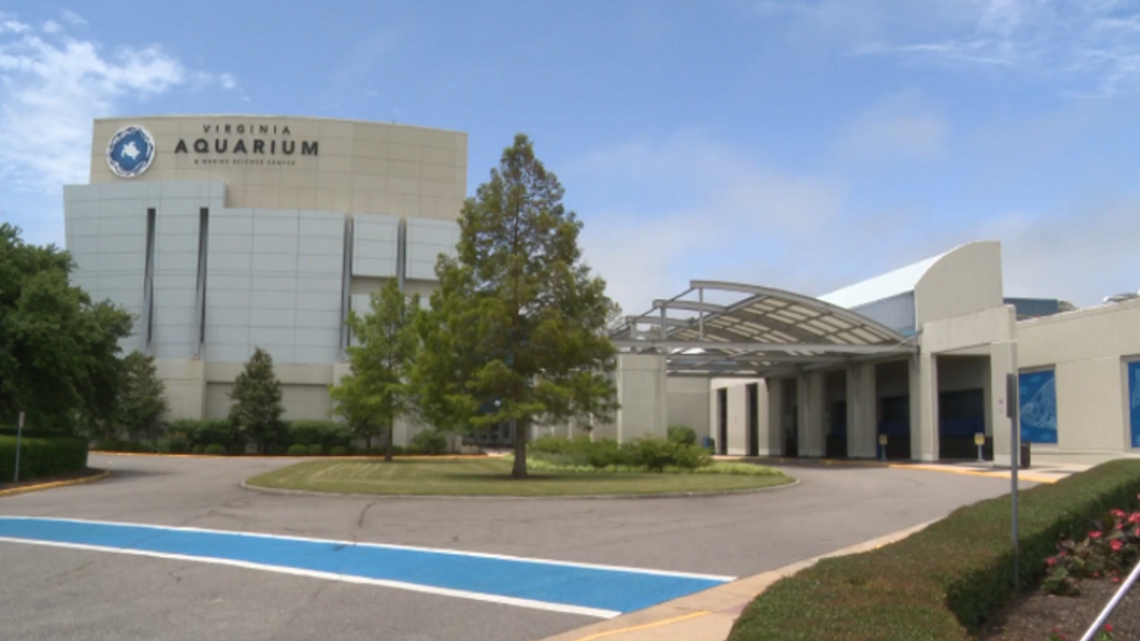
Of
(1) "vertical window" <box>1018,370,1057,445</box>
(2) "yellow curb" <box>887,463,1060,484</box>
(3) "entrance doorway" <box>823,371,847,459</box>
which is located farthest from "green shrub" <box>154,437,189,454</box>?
(1) "vertical window" <box>1018,370,1057,445</box>

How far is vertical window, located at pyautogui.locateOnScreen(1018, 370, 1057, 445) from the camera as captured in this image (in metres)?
35.8

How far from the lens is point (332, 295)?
207 ft

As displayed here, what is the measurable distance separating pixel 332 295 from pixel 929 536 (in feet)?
186

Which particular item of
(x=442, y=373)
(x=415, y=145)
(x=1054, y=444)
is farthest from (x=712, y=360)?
(x=415, y=145)

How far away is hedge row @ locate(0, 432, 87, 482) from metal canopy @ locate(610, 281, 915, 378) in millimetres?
19033

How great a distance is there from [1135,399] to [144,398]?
50.9 meters

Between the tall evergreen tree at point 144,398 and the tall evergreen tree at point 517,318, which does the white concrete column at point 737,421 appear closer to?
the tall evergreen tree at point 517,318

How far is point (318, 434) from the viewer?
192ft

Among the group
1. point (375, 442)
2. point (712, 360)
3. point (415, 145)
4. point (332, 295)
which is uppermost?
point (415, 145)

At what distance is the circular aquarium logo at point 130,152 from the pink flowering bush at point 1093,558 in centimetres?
6570

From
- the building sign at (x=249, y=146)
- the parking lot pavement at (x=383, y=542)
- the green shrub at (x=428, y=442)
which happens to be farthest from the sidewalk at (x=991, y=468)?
the building sign at (x=249, y=146)

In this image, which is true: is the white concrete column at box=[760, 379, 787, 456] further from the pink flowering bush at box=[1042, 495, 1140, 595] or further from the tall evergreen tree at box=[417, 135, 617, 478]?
the pink flowering bush at box=[1042, 495, 1140, 595]

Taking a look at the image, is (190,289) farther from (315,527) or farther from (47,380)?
(315,527)

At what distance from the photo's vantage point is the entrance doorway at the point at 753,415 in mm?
59878
